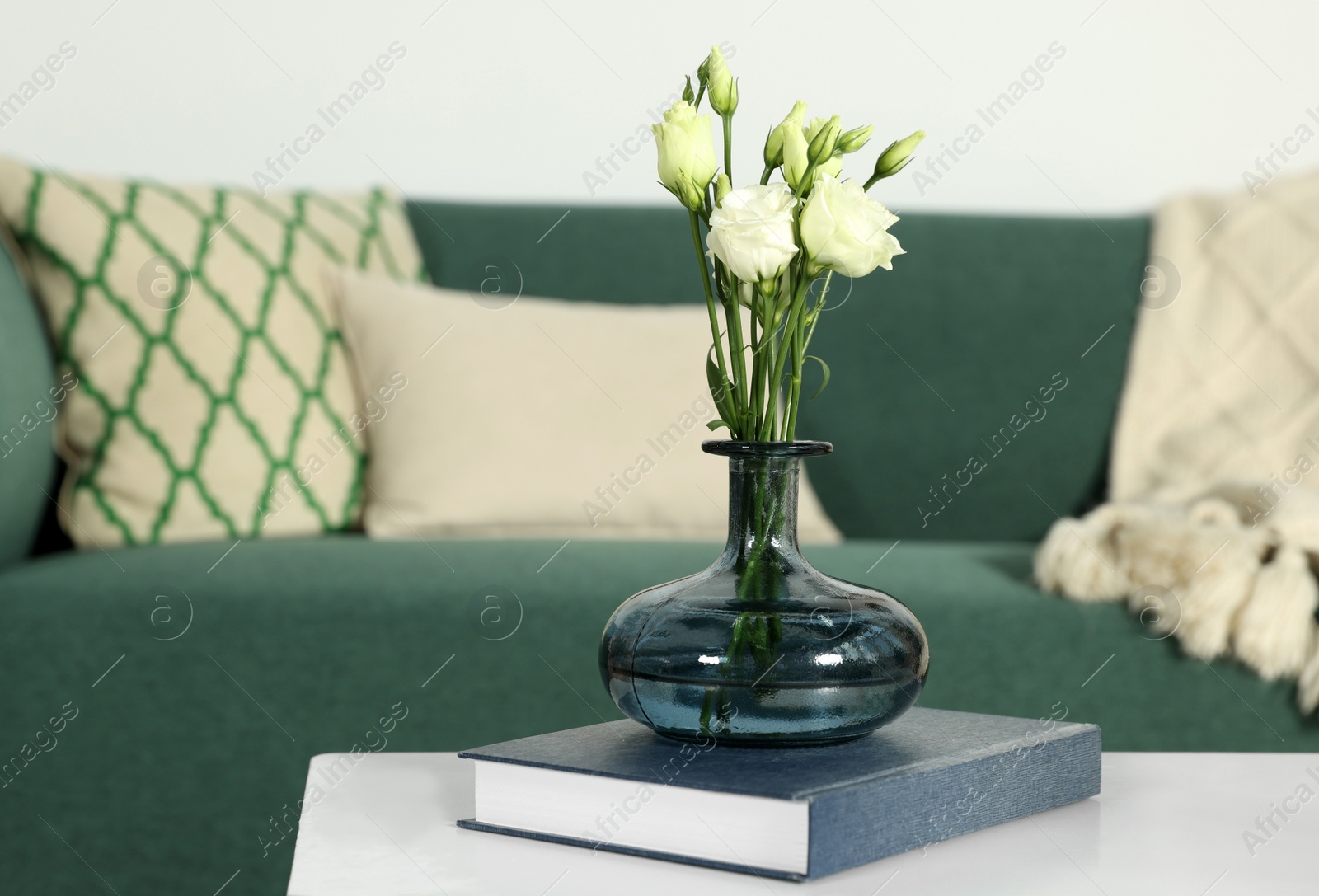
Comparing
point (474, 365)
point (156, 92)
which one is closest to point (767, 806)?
point (474, 365)

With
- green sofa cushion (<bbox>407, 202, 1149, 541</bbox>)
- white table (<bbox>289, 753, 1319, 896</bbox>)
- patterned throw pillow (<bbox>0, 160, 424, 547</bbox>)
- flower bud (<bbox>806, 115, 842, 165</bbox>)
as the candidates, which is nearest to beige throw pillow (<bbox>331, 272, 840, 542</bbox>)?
patterned throw pillow (<bbox>0, 160, 424, 547</bbox>)

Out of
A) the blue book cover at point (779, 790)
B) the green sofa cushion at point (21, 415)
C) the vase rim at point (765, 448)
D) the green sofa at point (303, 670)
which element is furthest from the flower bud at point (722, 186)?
A: the green sofa cushion at point (21, 415)

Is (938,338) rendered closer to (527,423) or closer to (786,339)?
(527,423)

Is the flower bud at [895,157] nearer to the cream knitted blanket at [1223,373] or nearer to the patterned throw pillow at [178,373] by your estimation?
the cream knitted blanket at [1223,373]

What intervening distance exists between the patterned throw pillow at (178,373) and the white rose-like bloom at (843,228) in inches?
45.4

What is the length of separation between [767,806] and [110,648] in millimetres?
957

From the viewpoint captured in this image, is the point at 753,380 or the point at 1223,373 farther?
the point at 1223,373

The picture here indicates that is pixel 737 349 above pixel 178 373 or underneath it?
above

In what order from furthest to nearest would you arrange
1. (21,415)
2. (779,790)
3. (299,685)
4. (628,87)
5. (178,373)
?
(628,87)
(178,373)
(21,415)
(299,685)
(779,790)

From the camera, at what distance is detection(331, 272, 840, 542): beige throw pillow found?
1.62 m

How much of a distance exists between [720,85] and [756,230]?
13 centimetres

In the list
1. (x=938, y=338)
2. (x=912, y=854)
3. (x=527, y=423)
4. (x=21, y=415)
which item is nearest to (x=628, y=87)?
(x=938, y=338)

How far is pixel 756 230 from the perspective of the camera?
0.61m

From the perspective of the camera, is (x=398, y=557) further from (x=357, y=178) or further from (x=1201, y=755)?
(x=357, y=178)
